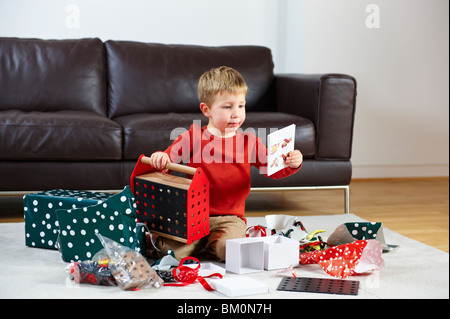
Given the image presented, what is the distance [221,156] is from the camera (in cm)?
183

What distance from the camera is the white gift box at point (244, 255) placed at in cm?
164

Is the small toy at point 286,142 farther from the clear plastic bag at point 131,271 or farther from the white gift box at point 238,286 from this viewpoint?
the clear plastic bag at point 131,271

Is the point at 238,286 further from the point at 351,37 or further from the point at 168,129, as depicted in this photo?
the point at 351,37

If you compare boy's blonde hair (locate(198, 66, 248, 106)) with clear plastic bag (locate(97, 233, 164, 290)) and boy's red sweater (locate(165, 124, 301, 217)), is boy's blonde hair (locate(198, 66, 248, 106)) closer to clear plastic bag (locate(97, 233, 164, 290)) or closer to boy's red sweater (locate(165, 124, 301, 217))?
boy's red sweater (locate(165, 124, 301, 217))

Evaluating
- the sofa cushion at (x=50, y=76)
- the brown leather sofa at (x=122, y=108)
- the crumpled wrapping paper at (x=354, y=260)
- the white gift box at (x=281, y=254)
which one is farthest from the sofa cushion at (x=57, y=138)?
the crumpled wrapping paper at (x=354, y=260)

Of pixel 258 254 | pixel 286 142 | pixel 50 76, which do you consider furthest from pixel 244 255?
pixel 50 76

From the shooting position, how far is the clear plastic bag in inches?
58.2

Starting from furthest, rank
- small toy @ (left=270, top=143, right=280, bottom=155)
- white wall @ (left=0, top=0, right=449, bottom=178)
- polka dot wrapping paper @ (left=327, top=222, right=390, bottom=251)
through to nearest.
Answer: white wall @ (left=0, top=0, right=449, bottom=178), polka dot wrapping paper @ (left=327, top=222, right=390, bottom=251), small toy @ (left=270, top=143, right=280, bottom=155)

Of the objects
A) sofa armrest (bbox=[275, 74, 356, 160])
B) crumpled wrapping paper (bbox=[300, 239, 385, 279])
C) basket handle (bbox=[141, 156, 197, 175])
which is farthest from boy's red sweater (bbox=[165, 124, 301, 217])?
sofa armrest (bbox=[275, 74, 356, 160])

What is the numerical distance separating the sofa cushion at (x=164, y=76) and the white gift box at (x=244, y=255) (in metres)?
1.36

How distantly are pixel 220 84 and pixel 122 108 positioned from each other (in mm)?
1200

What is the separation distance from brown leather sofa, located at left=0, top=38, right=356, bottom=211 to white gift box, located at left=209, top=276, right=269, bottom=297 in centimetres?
102

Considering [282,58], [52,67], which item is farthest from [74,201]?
[282,58]

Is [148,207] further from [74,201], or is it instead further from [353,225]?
[353,225]
